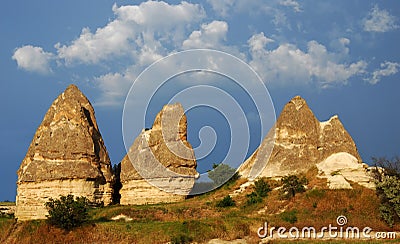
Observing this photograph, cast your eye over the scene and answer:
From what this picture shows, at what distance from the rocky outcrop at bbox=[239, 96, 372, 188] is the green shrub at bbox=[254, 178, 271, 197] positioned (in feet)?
11.6

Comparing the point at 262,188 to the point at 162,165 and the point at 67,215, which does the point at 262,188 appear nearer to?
the point at 162,165

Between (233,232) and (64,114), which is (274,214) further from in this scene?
(64,114)

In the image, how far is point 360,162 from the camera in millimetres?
42344

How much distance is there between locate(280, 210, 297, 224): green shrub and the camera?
29658 millimetres

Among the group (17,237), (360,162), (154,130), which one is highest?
(154,130)

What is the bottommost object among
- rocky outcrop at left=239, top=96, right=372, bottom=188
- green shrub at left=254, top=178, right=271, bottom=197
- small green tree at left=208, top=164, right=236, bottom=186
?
green shrub at left=254, top=178, right=271, bottom=197

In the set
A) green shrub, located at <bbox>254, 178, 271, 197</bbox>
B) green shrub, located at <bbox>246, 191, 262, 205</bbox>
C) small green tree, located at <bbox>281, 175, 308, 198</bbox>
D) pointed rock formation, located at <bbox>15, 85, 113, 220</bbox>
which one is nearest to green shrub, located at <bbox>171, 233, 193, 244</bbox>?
green shrub, located at <bbox>246, 191, 262, 205</bbox>

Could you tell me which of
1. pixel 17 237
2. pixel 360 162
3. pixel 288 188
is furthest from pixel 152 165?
pixel 360 162

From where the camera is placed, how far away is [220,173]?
176 feet

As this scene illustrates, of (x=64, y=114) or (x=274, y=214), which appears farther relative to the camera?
(x=64, y=114)

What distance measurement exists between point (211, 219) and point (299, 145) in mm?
17908

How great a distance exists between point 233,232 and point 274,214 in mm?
6698

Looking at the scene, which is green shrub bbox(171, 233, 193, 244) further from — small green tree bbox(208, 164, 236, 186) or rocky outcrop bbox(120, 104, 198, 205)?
small green tree bbox(208, 164, 236, 186)

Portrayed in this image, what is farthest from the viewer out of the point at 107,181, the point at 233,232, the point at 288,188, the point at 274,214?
the point at 107,181
